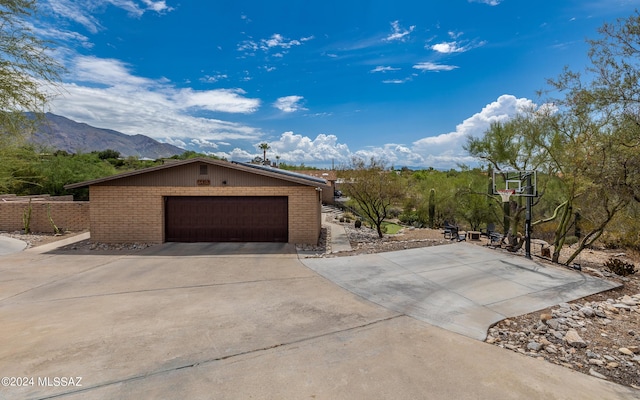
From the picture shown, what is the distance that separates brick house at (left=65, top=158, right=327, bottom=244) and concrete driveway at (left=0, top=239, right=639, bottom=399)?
5202 millimetres

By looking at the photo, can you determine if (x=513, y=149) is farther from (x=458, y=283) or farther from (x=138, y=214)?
(x=138, y=214)

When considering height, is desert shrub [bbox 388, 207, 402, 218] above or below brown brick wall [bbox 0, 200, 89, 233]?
below

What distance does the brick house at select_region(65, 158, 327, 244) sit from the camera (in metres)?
13.1

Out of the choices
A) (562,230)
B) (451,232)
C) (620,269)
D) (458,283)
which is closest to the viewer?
(458,283)

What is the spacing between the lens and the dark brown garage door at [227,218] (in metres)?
13.4

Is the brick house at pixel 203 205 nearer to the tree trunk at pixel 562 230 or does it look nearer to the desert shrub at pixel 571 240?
the tree trunk at pixel 562 230

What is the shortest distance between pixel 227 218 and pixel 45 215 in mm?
9983

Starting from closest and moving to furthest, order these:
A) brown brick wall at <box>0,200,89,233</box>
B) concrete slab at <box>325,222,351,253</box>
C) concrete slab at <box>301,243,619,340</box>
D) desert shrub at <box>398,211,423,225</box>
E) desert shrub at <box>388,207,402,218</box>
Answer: concrete slab at <box>301,243,619,340</box>, concrete slab at <box>325,222,351,253</box>, brown brick wall at <box>0,200,89,233</box>, desert shrub at <box>398,211,423,225</box>, desert shrub at <box>388,207,402,218</box>

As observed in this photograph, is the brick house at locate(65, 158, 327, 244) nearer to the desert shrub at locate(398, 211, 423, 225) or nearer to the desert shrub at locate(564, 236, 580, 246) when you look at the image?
the desert shrub at locate(398, 211, 423, 225)

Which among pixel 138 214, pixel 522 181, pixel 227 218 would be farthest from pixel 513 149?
pixel 138 214

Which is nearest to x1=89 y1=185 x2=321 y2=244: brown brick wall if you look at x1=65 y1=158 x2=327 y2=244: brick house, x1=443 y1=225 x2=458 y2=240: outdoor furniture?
x1=65 y1=158 x2=327 y2=244: brick house

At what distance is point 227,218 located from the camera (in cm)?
1343

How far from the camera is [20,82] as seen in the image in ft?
15.3

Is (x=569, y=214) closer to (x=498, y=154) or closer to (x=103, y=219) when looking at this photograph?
(x=498, y=154)
